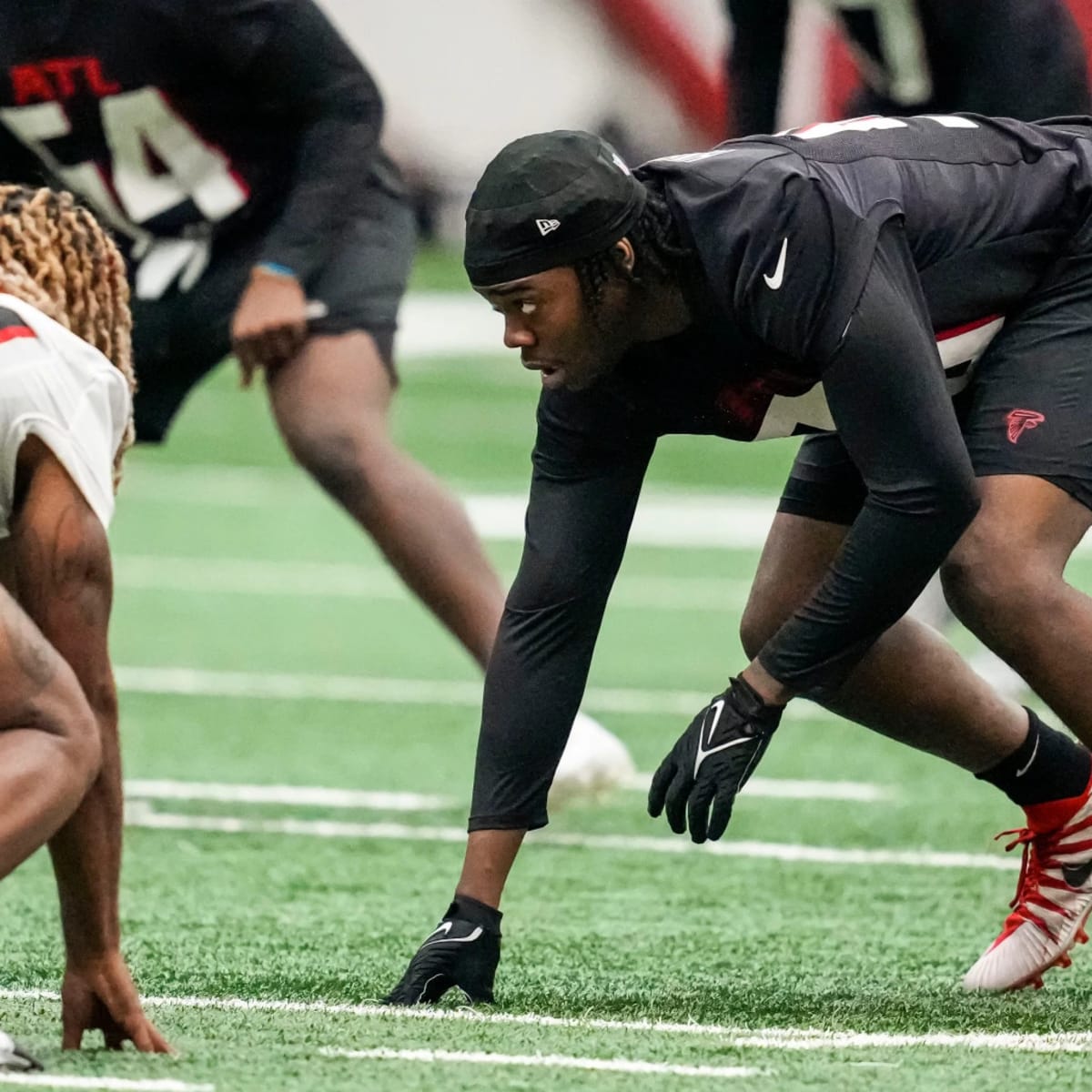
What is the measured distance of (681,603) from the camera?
10.1 m

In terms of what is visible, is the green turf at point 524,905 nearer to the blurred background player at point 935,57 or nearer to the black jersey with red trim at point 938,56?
the blurred background player at point 935,57

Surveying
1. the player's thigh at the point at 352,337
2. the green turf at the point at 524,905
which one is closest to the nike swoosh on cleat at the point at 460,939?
the green turf at the point at 524,905

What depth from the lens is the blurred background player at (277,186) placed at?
5461 millimetres

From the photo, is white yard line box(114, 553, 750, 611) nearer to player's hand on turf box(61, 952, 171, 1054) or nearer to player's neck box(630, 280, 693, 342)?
player's neck box(630, 280, 693, 342)

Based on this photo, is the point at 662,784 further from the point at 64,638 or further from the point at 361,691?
the point at 361,691

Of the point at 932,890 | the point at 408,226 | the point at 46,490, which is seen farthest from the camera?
the point at 408,226

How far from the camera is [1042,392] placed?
3.92m

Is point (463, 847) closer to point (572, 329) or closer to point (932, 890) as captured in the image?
point (932, 890)

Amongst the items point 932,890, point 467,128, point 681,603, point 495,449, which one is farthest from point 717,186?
point 467,128

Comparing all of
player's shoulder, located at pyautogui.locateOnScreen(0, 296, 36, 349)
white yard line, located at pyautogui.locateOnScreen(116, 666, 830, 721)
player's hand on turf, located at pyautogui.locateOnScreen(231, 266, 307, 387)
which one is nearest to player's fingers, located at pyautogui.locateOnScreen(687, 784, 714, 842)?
player's shoulder, located at pyautogui.locateOnScreen(0, 296, 36, 349)

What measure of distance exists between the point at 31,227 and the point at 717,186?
980 mm

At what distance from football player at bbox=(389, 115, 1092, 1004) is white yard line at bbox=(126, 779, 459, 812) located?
198 centimetres

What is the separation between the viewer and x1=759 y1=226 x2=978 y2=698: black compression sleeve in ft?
11.5

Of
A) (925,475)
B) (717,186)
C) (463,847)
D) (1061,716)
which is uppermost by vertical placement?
(717,186)
